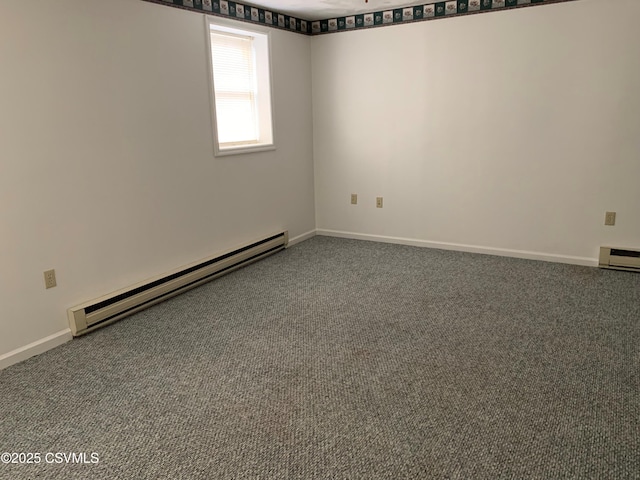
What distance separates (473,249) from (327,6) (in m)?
2.64

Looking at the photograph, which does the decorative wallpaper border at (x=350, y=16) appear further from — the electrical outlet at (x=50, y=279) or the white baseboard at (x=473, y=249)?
the white baseboard at (x=473, y=249)

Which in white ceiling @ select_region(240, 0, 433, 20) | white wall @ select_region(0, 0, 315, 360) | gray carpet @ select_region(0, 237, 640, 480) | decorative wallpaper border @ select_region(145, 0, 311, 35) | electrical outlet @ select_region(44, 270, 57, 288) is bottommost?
gray carpet @ select_region(0, 237, 640, 480)

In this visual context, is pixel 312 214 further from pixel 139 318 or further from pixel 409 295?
pixel 139 318

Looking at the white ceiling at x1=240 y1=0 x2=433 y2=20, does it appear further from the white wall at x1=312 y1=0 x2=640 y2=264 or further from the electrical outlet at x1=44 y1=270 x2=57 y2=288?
the electrical outlet at x1=44 y1=270 x2=57 y2=288

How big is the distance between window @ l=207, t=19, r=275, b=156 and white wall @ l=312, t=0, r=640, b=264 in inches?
31.6

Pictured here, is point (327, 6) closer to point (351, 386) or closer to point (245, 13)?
point (245, 13)

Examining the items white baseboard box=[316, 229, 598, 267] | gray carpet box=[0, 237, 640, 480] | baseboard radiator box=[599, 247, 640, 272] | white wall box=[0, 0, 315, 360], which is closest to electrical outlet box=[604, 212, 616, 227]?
baseboard radiator box=[599, 247, 640, 272]

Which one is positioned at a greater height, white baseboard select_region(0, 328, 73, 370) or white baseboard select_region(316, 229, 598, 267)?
white baseboard select_region(316, 229, 598, 267)

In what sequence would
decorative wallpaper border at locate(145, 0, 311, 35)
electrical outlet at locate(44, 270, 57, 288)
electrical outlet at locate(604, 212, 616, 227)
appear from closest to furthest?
electrical outlet at locate(44, 270, 57, 288), decorative wallpaper border at locate(145, 0, 311, 35), electrical outlet at locate(604, 212, 616, 227)

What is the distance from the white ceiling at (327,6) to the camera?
13.5ft

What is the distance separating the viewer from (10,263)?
2688mm

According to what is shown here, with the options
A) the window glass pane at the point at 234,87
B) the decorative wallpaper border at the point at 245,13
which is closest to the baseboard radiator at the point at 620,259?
the window glass pane at the point at 234,87

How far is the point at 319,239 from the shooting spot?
5.33 metres

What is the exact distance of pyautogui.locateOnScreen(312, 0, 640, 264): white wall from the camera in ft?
12.7
